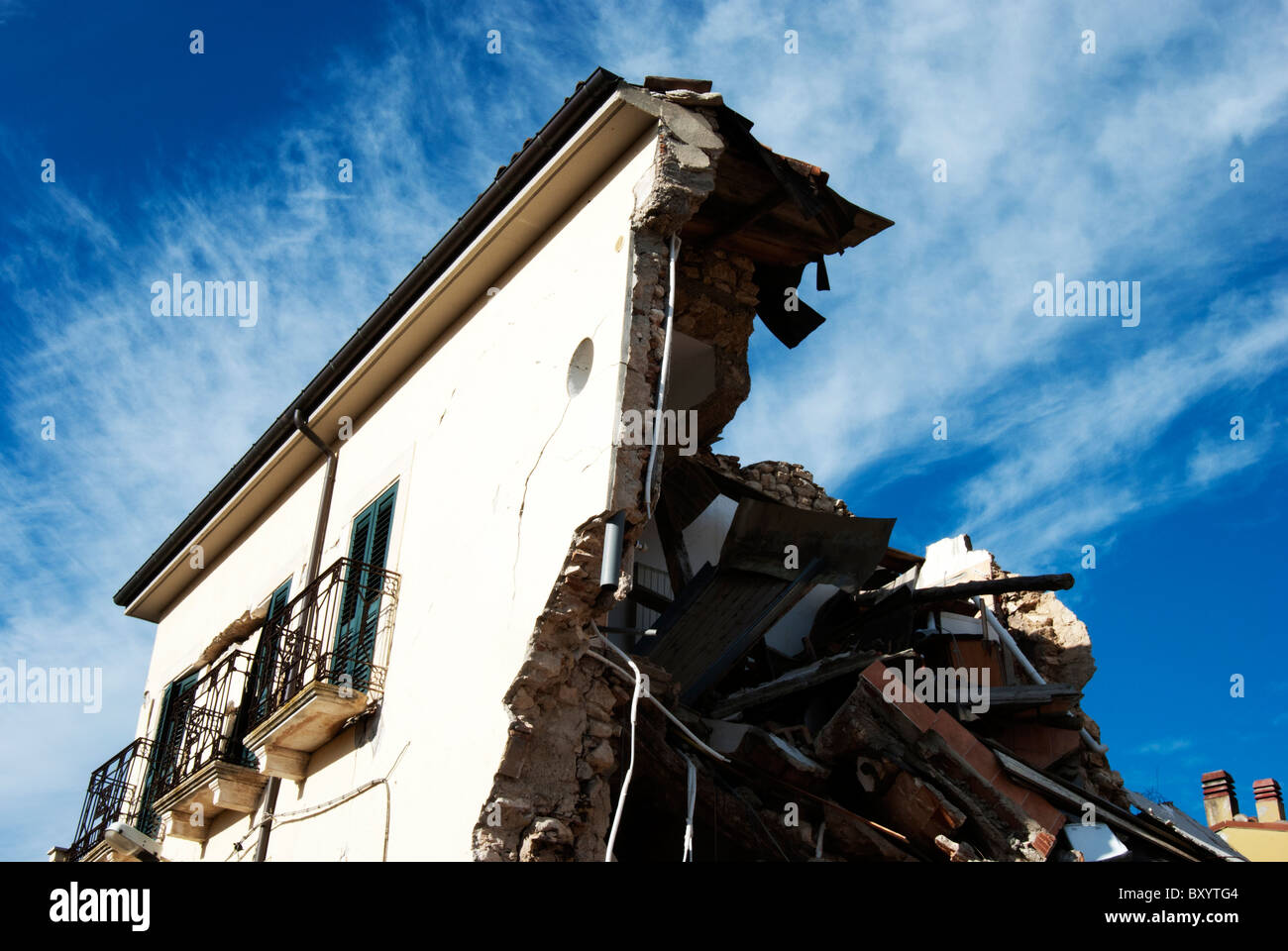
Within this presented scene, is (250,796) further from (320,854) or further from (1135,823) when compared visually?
(1135,823)

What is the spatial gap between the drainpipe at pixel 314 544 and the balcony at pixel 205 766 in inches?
13.9

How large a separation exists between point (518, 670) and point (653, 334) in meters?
2.26

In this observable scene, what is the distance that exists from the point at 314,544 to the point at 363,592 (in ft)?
6.50

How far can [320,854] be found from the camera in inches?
345

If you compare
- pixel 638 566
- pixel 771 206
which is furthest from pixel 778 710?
pixel 771 206

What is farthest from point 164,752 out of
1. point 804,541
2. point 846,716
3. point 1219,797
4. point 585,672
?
point 1219,797

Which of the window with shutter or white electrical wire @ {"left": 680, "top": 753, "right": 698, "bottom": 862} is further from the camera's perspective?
the window with shutter

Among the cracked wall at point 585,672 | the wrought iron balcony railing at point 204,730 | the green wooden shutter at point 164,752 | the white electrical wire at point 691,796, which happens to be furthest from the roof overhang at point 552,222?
the white electrical wire at point 691,796

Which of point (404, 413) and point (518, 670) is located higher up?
point (404, 413)

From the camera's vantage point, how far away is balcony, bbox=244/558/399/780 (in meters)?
8.81

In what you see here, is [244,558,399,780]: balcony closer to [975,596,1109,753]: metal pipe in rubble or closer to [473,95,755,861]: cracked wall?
[473,95,755,861]: cracked wall

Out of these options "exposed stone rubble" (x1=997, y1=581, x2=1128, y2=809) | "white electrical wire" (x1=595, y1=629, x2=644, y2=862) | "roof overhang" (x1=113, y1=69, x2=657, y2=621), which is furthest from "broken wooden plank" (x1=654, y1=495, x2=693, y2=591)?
"white electrical wire" (x1=595, y1=629, x2=644, y2=862)

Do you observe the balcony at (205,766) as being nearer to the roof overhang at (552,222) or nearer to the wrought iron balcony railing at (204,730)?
the wrought iron balcony railing at (204,730)

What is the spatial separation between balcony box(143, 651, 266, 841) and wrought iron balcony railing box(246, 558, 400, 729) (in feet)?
1.17
